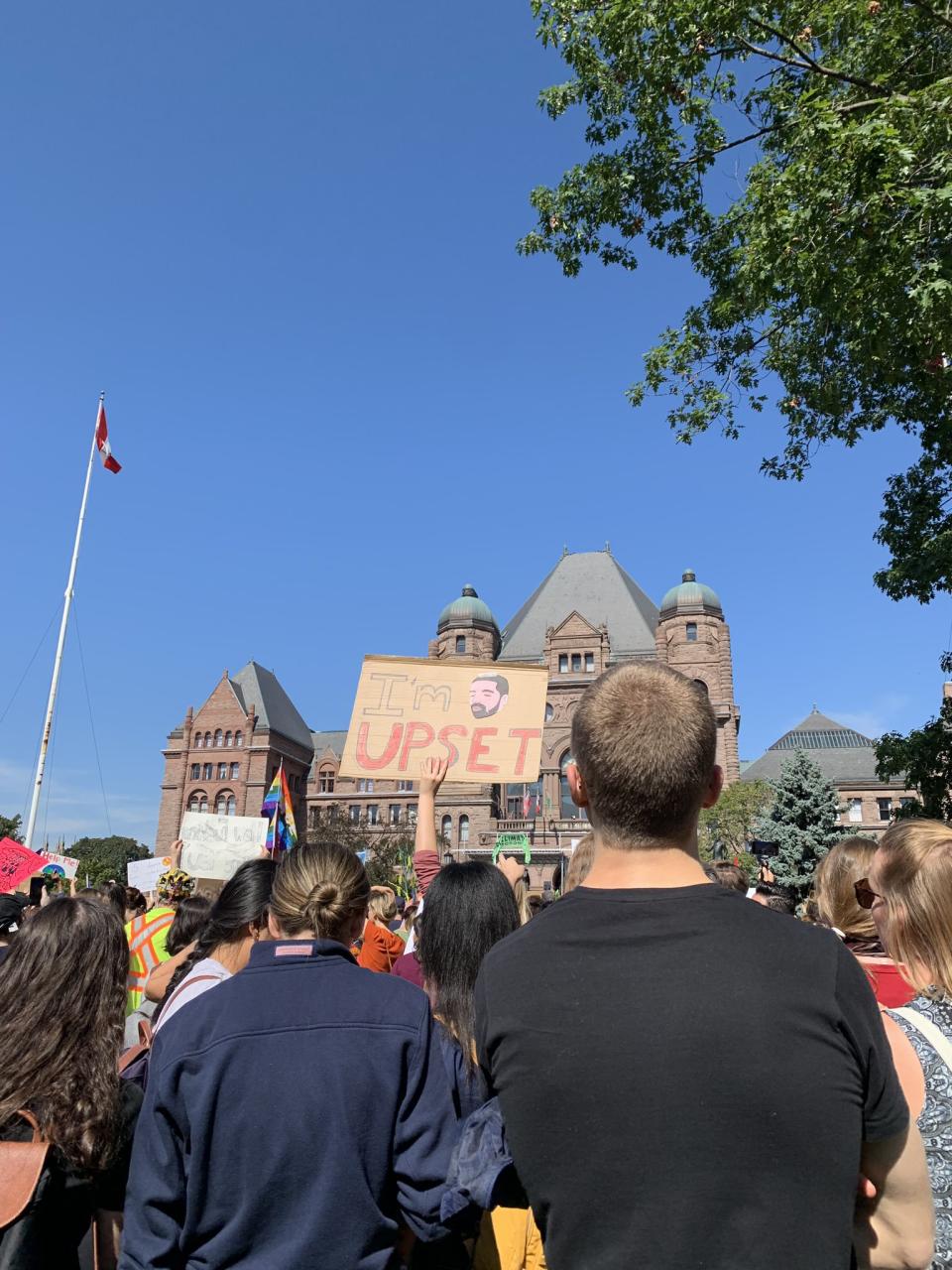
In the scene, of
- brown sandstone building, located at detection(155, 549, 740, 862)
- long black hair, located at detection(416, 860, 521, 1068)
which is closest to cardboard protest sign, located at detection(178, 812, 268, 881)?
long black hair, located at detection(416, 860, 521, 1068)

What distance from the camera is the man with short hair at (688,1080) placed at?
155 cm

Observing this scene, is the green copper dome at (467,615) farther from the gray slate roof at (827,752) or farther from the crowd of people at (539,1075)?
the crowd of people at (539,1075)

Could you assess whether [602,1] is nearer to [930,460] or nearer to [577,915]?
[930,460]

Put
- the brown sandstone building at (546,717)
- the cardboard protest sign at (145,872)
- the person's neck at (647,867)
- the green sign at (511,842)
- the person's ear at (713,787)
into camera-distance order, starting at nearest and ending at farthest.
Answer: the person's neck at (647,867) < the person's ear at (713,787) < the cardboard protest sign at (145,872) < the green sign at (511,842) < the brown sandstone building at (546,717)

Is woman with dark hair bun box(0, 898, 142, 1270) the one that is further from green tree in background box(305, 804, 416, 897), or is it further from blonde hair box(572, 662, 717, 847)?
green tree in background box(305, 804, 416, 897)

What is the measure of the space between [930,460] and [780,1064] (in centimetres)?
1608

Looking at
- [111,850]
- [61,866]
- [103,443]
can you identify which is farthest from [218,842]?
[111,850]

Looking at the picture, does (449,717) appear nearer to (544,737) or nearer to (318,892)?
(318,892)

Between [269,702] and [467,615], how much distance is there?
55.1 feet

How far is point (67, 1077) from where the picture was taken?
8.16 ft

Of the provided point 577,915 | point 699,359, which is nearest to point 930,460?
point 699,359

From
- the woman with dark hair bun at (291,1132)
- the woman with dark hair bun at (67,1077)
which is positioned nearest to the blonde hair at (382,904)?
the woman with dark hair bun at (67,1077)

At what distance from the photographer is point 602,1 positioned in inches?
392

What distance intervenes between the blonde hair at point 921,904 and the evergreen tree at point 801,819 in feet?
103
